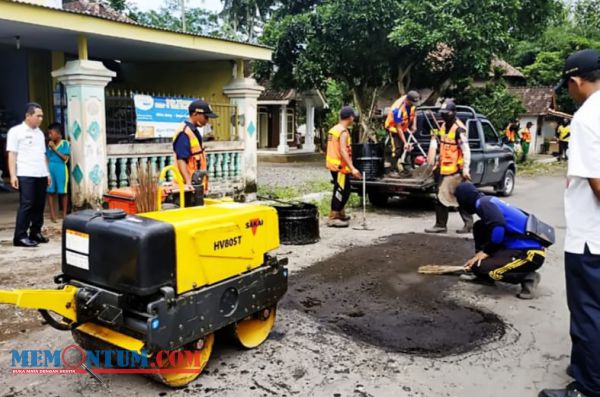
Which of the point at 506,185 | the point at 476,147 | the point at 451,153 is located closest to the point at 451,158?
the point at 451,153

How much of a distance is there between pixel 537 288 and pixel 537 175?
13424 mm

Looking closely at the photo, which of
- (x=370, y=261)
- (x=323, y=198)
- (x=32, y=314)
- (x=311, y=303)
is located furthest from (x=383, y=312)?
(x=323, y=198)

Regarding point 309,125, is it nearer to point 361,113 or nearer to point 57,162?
point 361,113

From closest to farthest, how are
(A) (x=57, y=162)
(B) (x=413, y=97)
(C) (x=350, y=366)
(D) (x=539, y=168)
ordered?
1. (C) (x=350, y=366)
2. (A) (x=57, y=162)
3. (B) (x=413, y=97)
4. (D) (x=539, y=168)

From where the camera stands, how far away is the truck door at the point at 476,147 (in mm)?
10578

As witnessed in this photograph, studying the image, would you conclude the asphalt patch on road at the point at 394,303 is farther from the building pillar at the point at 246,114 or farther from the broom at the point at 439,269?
the building pillar at the point at 246,114

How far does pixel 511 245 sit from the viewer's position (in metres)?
5.14

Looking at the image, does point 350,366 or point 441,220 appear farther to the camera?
point 441,220

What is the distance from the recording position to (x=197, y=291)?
128 inches

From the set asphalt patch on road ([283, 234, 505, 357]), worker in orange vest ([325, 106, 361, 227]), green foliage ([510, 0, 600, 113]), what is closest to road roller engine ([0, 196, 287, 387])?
asphalt patch on road ([283, 234, 505, 357])

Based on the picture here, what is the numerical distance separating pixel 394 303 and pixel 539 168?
17135mm

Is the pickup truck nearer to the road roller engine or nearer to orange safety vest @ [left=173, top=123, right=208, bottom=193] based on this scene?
orange safety vest @ [left=173, top=123, right=208, bottom=193]

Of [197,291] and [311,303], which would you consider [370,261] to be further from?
[197,291]

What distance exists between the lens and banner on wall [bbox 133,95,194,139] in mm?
9141
